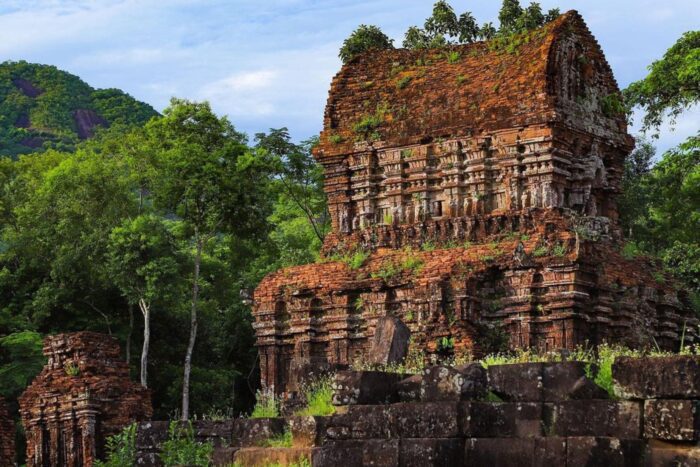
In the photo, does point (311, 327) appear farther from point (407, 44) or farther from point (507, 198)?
point (407, 44)

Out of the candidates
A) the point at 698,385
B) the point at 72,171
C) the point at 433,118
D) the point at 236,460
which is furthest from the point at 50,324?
the point at 698,385

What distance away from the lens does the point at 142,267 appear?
29.7 m

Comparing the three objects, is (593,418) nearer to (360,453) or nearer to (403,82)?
(360,453)

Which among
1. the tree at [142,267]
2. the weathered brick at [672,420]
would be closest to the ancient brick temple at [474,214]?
the tree at [142,267]

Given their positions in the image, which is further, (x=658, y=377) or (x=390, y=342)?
(x=390, y=342)

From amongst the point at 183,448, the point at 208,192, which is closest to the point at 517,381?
the point at 183,448

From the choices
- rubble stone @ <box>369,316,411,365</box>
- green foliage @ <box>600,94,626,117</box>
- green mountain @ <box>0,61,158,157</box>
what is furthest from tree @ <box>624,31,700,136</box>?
green mountain @ <box>0,61,158,157</box>

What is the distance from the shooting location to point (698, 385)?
12.2 meters

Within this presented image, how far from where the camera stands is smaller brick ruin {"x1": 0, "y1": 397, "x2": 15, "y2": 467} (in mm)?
23156

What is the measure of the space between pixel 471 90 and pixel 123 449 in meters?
9.46

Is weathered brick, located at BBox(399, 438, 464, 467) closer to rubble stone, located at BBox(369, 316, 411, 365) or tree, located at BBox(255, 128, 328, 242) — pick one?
rubble stone, located at BBox(369, 316, 411, 365)

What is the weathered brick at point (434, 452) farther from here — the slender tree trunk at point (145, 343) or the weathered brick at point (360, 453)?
the slender tree trunk at point (145, 343)

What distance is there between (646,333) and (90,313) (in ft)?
42.9

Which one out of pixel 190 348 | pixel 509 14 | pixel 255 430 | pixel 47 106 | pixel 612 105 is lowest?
pixel 255 430
